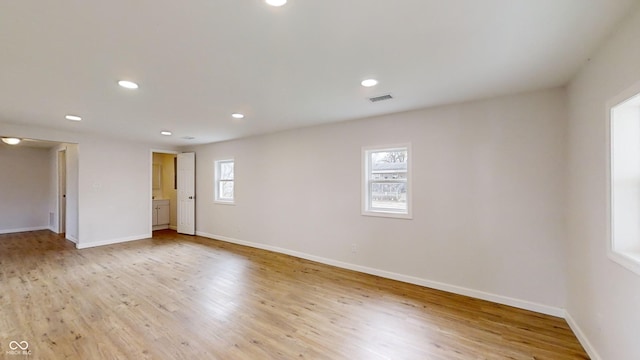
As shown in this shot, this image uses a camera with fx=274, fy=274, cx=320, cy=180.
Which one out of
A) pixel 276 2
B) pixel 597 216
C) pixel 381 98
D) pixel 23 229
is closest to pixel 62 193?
pixel 23 229

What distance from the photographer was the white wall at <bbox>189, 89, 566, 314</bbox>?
115 inches

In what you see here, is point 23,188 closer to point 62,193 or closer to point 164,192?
point 62,193

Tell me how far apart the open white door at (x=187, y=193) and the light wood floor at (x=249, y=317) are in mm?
2668

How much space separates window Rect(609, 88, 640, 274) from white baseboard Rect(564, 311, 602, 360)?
0.87 meters

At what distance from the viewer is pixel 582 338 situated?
2375 millimetres

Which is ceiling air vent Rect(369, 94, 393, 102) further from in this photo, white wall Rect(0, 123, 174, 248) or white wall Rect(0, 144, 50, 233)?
white wall Rect(0, 144, 50, 233)

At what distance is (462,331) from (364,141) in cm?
270

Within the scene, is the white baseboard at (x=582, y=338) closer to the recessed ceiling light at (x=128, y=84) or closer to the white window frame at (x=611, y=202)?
the white window frame at (x=611, y=202)

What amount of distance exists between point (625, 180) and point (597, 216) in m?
0.37

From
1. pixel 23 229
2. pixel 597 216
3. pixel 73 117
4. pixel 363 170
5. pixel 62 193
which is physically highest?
pixel 73 117

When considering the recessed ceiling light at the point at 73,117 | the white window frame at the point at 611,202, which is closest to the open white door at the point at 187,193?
the recessed ceiling light at the point at 73,117

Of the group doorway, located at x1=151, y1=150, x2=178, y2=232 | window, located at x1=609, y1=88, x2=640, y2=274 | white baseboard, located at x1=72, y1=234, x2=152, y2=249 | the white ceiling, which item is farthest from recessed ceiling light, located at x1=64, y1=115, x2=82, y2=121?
window, located at x1=609, y1=88, x2=640, y2=274

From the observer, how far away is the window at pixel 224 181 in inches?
260

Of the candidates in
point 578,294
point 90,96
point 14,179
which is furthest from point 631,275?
point 14,179
